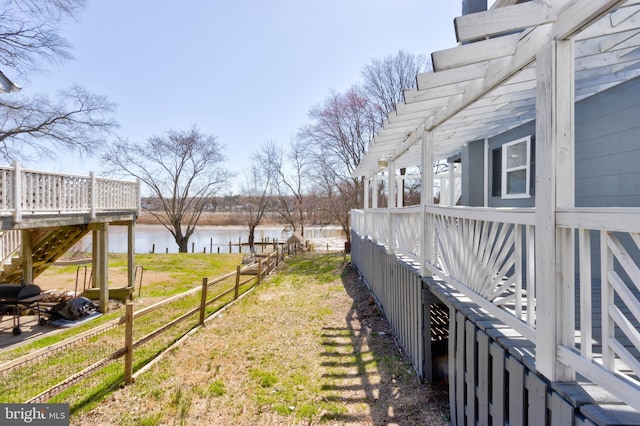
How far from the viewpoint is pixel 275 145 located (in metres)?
27.6

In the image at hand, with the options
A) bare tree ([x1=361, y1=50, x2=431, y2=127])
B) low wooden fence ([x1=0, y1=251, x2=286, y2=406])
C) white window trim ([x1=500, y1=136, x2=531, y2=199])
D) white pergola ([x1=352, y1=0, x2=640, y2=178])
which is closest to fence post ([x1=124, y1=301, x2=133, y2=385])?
low wooden fence ([x1=0, y1=251, x2=286, y2=406])

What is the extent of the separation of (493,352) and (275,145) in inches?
1054

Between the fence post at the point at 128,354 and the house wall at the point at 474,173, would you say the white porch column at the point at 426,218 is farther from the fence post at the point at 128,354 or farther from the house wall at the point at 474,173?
the fence post at the point at 128,354

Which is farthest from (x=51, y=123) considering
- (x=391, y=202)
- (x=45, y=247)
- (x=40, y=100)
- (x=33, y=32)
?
(x=391, y=202)

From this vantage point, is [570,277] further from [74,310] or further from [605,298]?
[74,310]

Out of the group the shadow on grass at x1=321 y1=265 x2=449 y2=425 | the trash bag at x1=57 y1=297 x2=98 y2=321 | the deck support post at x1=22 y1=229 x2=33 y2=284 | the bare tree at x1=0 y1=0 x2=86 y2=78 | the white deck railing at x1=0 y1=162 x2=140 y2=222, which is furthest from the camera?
the bare tree at x1=0 y1=0 x2=86 y2=78

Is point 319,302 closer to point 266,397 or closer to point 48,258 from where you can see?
point 266,397

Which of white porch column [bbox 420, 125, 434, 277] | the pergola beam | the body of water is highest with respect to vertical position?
the pergola beam

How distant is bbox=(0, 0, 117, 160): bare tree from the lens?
10961 mm

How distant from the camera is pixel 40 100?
51.6 ft

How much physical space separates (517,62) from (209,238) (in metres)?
37.8

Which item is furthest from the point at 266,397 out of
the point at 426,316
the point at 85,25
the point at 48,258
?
the point at 85,25

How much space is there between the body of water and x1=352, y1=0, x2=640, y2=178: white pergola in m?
22.4

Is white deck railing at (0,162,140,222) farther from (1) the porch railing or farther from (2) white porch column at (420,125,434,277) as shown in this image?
(1) the porch railing
